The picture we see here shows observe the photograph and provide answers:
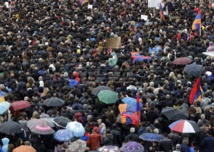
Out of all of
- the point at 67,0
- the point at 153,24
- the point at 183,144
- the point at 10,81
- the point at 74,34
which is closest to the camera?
the point at 183,144

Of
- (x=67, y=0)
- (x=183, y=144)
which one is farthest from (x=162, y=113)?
(x=67, y=0)

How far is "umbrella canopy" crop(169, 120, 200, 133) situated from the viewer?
15.1 meters

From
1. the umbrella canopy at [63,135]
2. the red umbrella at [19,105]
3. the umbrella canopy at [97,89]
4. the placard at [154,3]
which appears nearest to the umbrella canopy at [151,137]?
the umbrella canopy at [63,135]

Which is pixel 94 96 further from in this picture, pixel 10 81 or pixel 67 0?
pixel 67 0

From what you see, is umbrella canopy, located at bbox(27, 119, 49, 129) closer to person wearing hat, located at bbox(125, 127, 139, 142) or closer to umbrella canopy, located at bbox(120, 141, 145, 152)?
person wearing hat, located at bbox(125, 127, 139, 142)

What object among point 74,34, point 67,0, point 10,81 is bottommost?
point 10,81

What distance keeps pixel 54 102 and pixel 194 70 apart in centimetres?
572

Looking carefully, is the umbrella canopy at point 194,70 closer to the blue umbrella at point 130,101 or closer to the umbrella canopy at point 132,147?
the blue umbrella at point 130,101

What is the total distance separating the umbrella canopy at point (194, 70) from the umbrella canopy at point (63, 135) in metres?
7.36

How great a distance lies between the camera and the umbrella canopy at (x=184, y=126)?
15.1 metres

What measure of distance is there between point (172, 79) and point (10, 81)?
16.1ft

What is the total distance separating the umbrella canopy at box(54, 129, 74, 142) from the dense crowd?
0.42 metres

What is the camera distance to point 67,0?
121 ft

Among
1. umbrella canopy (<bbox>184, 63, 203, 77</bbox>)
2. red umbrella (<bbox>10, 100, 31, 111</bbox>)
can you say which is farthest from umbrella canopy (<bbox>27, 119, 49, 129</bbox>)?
umbrella canopy (<bbox>184, 63, 203, 77</bbox>)
